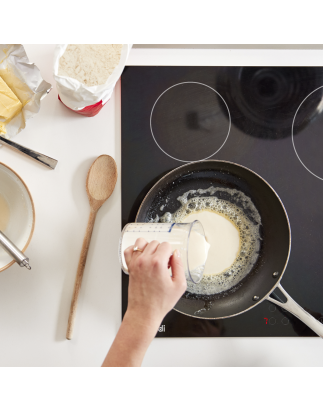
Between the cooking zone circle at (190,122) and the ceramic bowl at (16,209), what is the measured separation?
1.05ft

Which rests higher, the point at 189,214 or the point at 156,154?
the point at 156,154

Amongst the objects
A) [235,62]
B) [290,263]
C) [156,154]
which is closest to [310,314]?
[290,263]

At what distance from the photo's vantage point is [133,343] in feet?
1.61

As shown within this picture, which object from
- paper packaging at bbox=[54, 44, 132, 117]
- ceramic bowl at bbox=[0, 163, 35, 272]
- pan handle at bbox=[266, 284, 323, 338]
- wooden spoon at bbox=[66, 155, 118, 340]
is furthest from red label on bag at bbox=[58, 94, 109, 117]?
pan handle at bbox=[266, 284, 323, 338]

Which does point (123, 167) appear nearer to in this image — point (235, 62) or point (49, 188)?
point (49, 188)

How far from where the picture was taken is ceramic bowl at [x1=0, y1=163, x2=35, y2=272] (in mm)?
617

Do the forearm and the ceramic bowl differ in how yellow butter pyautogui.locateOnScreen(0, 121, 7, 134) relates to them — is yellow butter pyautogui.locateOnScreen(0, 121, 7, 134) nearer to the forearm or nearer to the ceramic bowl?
the ceramic bowl

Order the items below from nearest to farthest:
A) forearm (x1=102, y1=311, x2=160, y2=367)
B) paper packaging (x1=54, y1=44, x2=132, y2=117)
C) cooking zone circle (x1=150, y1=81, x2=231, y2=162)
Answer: forearm (x1=102, y1=311, x2=160, y2=367) < paper packaging (x1=54, y1=44, x2=132, y2=117) < cooking zone circle (x1=150, y1=81, x2=231, y2=162)

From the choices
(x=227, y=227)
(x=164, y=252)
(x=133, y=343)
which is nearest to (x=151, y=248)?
(x=164, y=252)

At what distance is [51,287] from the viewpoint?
2.25ft

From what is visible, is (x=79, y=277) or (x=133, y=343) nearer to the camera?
(x=133, y=343)

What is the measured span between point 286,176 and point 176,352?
492mm

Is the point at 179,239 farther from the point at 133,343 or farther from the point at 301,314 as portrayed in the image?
the point at 301,314

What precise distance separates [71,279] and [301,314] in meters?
0.53
